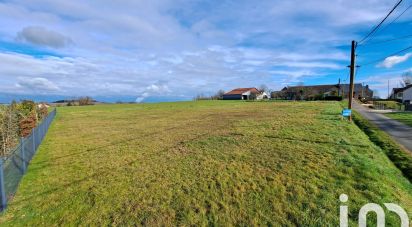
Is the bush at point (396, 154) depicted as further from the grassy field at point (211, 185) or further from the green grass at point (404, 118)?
the green grass at point (404, 118)

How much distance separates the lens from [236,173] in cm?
603

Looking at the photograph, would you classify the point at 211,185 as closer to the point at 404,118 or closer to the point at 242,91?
the point at 404,118

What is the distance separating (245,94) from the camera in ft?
300

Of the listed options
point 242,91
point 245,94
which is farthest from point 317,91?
point 242,91

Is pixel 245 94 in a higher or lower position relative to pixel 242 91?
lower

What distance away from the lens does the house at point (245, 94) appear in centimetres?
9072

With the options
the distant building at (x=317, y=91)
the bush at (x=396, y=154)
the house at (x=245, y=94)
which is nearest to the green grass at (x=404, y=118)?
the bush at (x=396, y=154)

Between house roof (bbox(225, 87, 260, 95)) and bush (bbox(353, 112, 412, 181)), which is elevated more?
house roof (bbox(225, 87, 260, 95))

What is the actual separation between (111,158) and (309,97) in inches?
2628

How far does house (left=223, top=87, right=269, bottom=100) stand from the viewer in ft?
298

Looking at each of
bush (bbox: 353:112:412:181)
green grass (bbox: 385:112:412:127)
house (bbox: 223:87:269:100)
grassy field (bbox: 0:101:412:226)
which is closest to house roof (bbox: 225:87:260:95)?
house (bbox: 223:87:269:100)

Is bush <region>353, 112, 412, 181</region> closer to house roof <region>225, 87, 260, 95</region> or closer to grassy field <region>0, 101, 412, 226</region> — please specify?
grassy field <region>0, 101, 412, 226</region>

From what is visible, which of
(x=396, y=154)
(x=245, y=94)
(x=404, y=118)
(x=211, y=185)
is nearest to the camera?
(x=211, y=185)

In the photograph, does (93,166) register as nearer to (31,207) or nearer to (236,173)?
(31,207)
